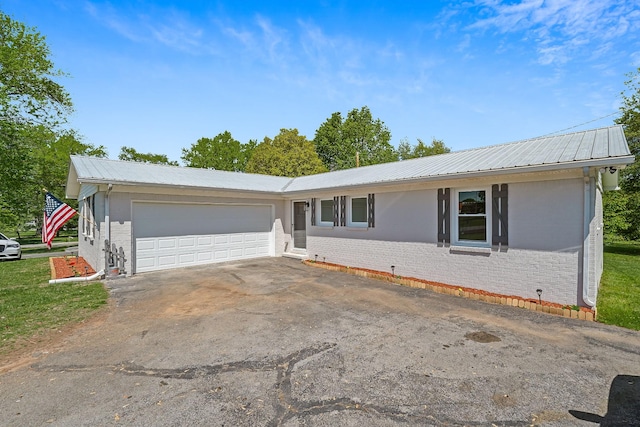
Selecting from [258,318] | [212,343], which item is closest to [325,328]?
[258,318]

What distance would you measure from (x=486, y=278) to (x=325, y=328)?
14.1 ft

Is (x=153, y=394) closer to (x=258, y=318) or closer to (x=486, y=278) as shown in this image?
(x=258, y=318)

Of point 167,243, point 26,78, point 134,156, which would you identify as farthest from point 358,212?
point 134,156

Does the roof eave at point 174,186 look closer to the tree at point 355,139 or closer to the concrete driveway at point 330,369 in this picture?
the concrete driveway at point 330,369

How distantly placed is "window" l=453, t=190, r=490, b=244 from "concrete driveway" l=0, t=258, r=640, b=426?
1.87 m

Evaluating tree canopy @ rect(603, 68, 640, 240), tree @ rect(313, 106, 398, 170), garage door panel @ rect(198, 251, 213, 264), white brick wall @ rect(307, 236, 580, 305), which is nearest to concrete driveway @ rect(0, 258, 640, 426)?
white brick wall @ rect(307, 236, 580, 305)

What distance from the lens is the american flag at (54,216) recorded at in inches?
369

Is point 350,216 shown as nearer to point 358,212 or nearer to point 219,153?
point 358,212

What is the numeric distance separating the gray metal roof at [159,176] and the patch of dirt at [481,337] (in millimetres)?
9032

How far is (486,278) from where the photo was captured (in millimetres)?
7098

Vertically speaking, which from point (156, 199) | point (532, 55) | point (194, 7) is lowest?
point (156, 199)

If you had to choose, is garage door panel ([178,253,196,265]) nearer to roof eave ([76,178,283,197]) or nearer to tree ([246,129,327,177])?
roof eave ([76,178,283,197])

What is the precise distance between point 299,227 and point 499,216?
324 inches

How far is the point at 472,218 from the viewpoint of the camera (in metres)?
7.55
